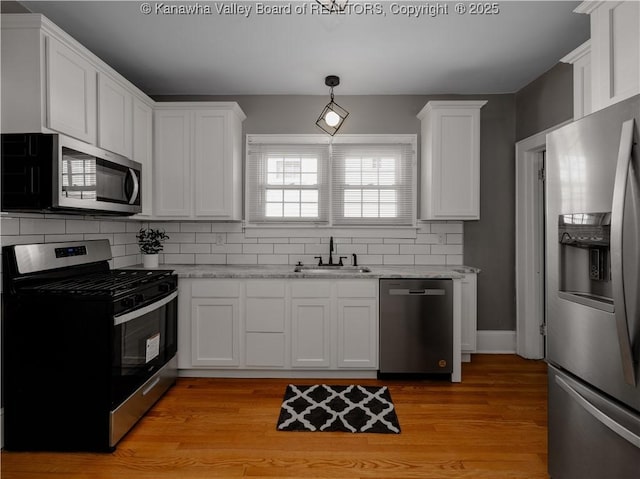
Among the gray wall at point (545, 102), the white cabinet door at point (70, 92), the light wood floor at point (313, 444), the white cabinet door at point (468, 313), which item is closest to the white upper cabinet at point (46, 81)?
the white cabinet door at point (70, 92)

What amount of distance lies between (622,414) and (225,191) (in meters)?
3.10

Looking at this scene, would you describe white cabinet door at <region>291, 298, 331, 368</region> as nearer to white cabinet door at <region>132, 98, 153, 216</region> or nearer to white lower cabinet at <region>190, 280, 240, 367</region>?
white lower cabinet at <region>190, 280, 240, 367</region>

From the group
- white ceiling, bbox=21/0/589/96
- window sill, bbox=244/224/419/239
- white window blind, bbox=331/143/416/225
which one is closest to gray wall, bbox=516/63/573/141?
white ceiling, bbox=21/0/589/96

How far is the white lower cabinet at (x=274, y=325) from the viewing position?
3.37 meters

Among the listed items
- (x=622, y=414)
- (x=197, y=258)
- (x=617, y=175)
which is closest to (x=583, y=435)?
(x=622, y=414)

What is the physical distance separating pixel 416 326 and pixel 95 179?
251 cm

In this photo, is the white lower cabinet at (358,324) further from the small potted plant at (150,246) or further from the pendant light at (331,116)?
the small potted plant at (150,246)

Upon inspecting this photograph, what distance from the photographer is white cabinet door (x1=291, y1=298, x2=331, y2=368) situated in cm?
338

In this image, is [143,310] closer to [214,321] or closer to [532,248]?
[214,321]

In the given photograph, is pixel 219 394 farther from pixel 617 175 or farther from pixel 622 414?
pixel 617 175

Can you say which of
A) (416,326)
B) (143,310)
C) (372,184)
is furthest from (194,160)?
(416,326)

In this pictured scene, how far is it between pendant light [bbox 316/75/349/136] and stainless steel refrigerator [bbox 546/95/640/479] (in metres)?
2.03

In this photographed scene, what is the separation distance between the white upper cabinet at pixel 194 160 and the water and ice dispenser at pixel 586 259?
2.67 meters

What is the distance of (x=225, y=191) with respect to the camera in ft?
12.1
